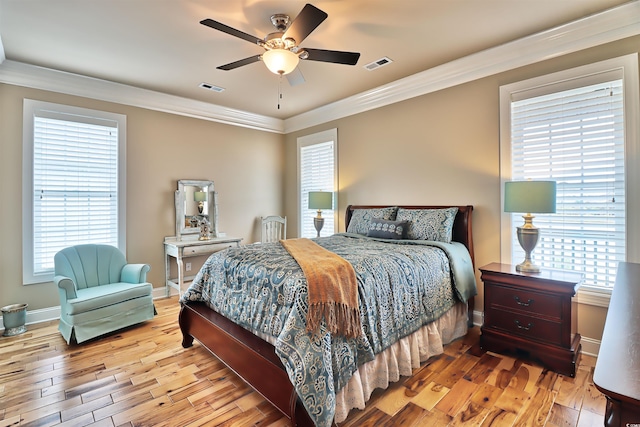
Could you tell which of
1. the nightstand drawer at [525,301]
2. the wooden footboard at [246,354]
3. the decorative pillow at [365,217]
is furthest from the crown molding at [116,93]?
the nightstand drawer at [525,301]

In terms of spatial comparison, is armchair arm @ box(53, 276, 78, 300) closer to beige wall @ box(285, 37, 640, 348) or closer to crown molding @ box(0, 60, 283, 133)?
crown molding @ box(0, 60, 283, 133)

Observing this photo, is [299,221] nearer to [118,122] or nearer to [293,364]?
[118,122]

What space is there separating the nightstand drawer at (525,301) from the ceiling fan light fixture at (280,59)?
2479mm

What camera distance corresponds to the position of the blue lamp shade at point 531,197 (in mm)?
2387

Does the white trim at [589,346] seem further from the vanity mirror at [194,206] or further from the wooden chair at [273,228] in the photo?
the vanity mirror at [194,206]

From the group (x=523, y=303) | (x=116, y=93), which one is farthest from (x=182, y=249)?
(x=523, y=303)

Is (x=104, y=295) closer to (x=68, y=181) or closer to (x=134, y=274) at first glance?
(x=134, y=274)

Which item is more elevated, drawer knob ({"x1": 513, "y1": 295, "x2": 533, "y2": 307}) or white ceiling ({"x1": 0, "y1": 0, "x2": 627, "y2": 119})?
white ceiling ({"x1": 0, "y1": 0, "x2": 627, "y2": 119})

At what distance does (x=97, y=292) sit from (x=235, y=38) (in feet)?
9.07

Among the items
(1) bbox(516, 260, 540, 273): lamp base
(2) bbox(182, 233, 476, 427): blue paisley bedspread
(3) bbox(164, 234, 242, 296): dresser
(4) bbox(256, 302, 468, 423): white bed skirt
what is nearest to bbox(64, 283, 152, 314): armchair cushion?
(3) bbox(164, 234, 242, 296): dresser

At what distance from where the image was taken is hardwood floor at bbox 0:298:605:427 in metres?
1.84

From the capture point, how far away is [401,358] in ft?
7.27

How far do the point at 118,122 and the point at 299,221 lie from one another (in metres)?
2.96

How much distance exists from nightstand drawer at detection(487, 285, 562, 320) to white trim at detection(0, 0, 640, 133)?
2.09 meters
